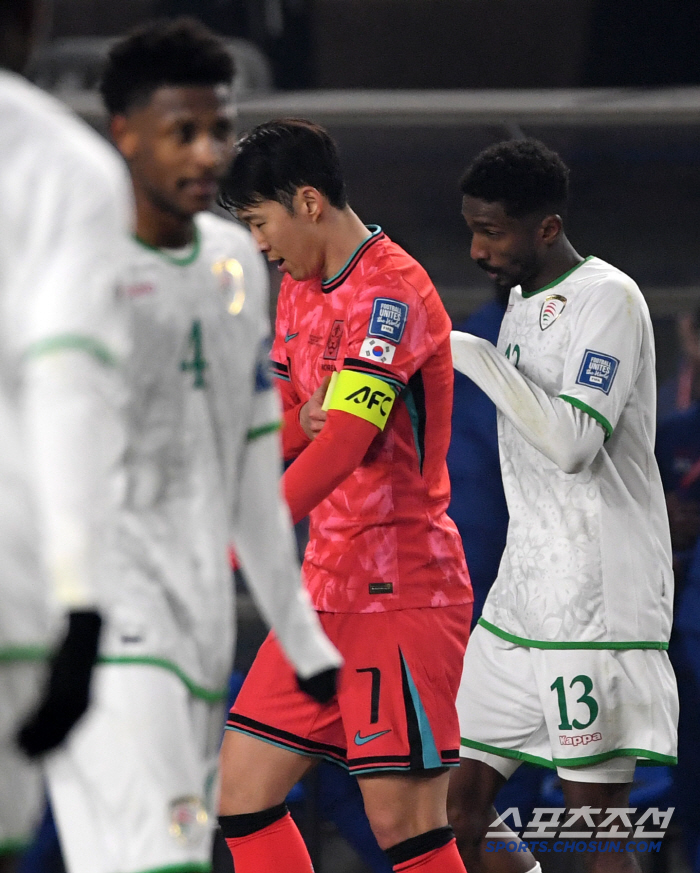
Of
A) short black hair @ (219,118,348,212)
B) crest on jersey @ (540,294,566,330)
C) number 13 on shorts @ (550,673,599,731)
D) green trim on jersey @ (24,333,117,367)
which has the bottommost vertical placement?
number 13 on shorts @ (550,673,599,731)

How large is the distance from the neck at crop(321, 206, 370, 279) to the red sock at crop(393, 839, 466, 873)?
1.17m

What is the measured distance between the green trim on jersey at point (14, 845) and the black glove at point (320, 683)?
2.01 feet

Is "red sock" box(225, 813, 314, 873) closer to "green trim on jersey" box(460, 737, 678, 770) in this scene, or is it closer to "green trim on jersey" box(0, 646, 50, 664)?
"green trim on jersey" box(460, 737, 678, 770)

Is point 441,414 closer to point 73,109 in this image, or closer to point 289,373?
point 289,373

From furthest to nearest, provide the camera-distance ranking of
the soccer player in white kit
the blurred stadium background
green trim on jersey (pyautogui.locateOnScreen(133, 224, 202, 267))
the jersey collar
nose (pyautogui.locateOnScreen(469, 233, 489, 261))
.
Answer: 1. the blurred stadium background
2. nose (pyautogui.locateOnScreen(469, 233, 489, 261))
3. the soccer player in white kit
4. the jersey collar
5. green trim on jersey (pyautogui.locateOnScreen(133, 224, 202, 267))

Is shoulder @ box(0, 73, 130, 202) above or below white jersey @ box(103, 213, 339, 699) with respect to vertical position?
above

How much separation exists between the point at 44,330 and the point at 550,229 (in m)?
1.99

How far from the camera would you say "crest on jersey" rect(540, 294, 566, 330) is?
3.21 metres

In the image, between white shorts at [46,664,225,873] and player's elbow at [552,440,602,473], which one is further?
player's elbow at [552,440,602,473]

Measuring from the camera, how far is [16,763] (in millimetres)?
1509

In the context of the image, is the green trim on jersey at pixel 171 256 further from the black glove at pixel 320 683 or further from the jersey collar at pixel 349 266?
the jersey collar at pixel 349 266

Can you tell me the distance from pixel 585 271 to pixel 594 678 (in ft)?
2.86

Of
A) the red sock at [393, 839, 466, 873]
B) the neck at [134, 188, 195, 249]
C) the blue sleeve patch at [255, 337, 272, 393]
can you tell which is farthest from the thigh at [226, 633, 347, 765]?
the neck at [134, 188, 195, 249]

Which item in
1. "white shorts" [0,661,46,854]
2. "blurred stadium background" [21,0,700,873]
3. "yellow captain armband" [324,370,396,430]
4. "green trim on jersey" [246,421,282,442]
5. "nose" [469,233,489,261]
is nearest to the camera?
"white shorts" [0,661,46,854]
